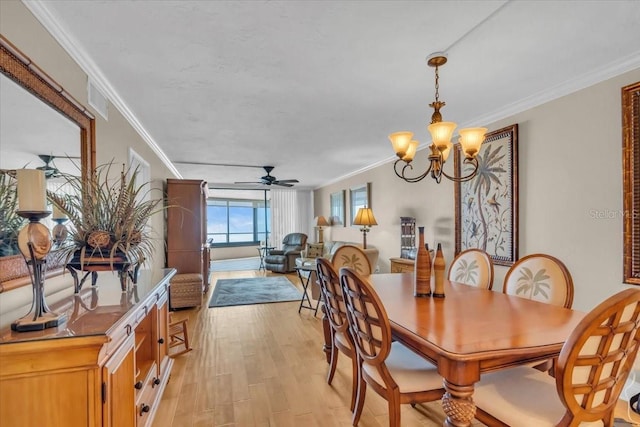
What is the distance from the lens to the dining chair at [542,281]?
200 centimetres

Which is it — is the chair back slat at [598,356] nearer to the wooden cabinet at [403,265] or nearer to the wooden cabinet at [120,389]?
the wooden cabinet at [120,389]

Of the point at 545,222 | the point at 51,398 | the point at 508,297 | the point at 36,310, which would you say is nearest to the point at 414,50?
the point at 508,297

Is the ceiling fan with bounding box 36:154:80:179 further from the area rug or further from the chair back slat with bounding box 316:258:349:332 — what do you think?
the area rug

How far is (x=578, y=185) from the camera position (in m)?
2.59

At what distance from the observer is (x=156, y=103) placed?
2.91 metres

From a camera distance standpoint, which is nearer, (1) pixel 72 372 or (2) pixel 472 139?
(1) pixel 72 372

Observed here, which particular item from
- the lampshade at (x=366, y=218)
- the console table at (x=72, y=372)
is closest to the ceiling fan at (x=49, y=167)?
the console table at (x=72, y=372)

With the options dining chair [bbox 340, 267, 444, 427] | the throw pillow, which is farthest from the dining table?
the throw pillow

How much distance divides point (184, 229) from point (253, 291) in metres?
1.73

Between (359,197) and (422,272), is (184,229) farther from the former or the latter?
(422,272)

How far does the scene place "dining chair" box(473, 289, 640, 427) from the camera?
1.14 metres

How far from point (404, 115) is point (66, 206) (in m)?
2.97

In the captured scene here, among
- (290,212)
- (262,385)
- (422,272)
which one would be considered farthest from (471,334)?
(290,212)

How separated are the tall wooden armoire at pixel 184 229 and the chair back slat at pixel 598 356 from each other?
491 centimetres
